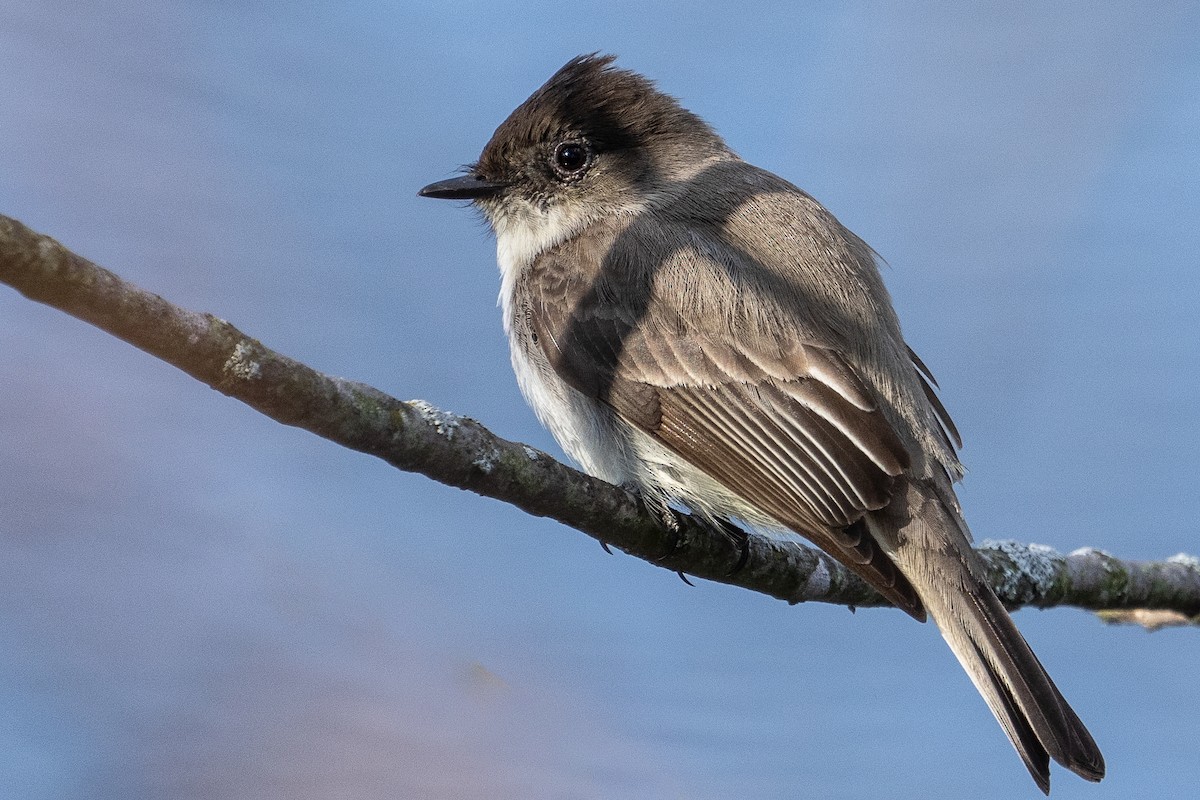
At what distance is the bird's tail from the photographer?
1773mm

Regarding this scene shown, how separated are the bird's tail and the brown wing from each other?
7 centimetres

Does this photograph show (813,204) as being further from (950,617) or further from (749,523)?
(950,617)

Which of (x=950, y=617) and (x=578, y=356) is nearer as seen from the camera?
(x=950, y=617)

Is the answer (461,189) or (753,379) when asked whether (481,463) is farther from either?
(461,189)

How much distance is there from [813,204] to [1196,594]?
124 centimetres

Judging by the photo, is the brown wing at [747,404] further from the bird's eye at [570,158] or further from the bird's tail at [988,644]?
the bird's eye at [570,158]

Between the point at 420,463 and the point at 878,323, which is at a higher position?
the point at 878,323

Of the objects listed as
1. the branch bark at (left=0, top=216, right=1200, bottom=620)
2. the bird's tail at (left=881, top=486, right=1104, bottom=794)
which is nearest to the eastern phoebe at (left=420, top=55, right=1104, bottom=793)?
the bird's tail at (left=881, top=486, right=1104, bottom=794)

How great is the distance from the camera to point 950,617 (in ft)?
6.31

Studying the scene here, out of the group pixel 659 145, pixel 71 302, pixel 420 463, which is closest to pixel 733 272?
pixel 659 145

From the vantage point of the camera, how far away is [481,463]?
1579 mm

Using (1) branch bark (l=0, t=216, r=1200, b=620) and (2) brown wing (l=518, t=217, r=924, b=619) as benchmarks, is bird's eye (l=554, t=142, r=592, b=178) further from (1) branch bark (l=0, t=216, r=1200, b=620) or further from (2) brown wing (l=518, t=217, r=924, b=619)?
(1) branch bark (l=0, t=216, r=1200, b=620)

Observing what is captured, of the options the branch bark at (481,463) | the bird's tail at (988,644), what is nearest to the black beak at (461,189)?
the branch bark at (481,463)

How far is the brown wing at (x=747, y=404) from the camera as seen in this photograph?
195 cm
